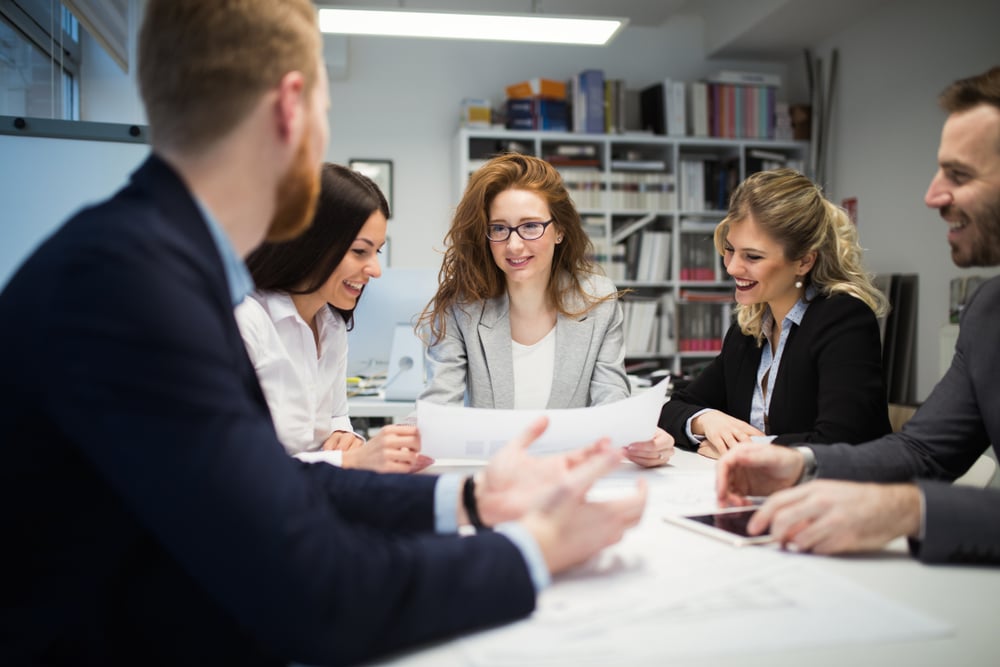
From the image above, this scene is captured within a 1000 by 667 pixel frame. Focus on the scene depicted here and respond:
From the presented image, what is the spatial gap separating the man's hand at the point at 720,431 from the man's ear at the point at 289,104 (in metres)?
1.20

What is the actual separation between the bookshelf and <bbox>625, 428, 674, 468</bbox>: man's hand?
11.7 feet

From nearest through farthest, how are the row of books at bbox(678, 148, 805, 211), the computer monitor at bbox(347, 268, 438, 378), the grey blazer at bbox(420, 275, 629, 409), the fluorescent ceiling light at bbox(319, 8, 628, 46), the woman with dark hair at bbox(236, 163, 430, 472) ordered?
the woman with dark hair at bbox(236, 163, 430, 472) → the grey blazer at bbox(420, 275, 629, 409) → the computer monitor at bbox(347, 268, 438, 378) → the fluorescent ceiling light at bbox(319, 8, 628, 46) → the row of books at bbox(678, 148, 805, 211)

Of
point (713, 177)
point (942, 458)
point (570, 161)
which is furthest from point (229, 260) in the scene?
point (713, 177)

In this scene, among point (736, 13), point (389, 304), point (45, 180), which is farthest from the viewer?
point (736, 13)

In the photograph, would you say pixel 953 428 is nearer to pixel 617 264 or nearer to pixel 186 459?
pixel 186 459

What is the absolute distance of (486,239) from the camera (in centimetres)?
211

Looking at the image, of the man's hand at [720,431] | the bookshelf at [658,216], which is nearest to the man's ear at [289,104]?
the man's hand at [720,431]

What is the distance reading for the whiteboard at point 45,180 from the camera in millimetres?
2486

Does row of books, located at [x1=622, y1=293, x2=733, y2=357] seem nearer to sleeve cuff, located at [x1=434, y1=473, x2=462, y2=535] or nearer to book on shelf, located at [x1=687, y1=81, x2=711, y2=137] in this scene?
book on shelf, located at [x1=687, y1=81, x2=711, y2=137]

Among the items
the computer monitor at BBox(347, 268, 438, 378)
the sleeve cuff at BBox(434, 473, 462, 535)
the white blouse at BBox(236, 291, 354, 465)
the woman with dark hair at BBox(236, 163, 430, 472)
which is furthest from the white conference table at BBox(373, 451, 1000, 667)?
the computer monitor at BBox(347, 268, 438, 378)

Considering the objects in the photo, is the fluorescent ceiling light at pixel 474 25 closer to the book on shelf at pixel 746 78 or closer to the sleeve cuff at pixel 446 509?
the book on shelf at pixel 746 78

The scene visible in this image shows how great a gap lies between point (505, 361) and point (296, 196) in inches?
47.9

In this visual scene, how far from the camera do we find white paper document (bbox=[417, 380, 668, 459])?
3.94 ft

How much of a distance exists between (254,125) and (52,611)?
49 cm
